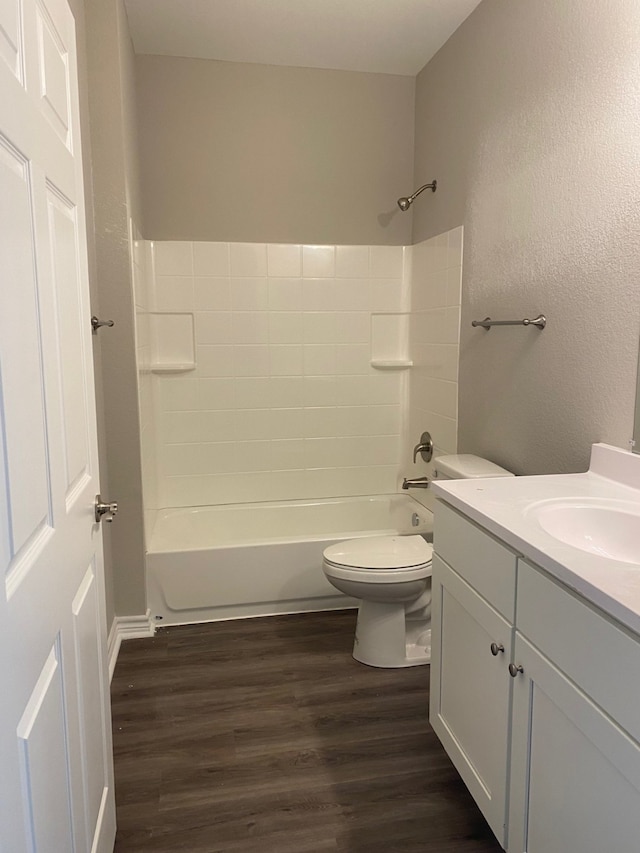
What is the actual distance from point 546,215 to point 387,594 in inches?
56.8

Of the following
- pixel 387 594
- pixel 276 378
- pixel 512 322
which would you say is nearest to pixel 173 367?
pixel 276 378

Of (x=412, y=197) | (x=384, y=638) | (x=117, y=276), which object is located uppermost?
(x=412, y=197)

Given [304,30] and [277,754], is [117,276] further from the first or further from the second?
[277,754]

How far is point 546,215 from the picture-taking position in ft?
6.82

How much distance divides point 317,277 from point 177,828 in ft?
8.21

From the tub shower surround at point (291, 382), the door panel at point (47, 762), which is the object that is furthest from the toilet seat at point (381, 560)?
the door panel at point (47, 762)

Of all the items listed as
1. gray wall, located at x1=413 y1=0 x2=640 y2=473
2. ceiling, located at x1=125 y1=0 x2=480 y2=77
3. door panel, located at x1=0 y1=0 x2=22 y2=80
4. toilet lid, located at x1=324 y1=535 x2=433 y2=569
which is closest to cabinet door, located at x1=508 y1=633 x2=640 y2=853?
gray wall, located at x1=413 y1=0 x2=640 y2=473

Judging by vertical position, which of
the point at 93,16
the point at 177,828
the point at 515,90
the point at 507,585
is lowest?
the point at 177,828

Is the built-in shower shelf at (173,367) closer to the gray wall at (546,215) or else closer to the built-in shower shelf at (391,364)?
the built-in shower shelf at (391,364)

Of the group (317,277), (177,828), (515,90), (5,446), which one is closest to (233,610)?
(177,828)

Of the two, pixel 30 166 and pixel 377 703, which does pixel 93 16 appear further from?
pixel 377 703

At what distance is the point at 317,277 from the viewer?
3.31 meters

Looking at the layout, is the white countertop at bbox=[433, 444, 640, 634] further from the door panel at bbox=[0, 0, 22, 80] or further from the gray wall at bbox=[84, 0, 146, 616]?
the gray wall at bbox=[84, 0, 146, 616]

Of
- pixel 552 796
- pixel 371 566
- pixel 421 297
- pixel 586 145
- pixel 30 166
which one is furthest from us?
pixel 421 297
